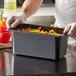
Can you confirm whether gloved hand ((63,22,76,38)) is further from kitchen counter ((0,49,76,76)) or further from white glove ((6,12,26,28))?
white glove ((6,12,26,28))

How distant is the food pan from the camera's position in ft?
5.17

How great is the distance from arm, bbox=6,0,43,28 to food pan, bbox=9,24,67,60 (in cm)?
21

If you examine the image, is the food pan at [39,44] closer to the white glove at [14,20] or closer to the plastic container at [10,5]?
the white glove at [14,20]

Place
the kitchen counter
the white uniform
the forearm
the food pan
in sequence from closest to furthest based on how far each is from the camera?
1. the kitchen counter
2. the food pan
3. the forearm
4. the white uniform

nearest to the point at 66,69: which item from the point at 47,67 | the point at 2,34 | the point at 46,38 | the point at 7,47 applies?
the point at 47,67

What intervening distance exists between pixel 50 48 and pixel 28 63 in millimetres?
170

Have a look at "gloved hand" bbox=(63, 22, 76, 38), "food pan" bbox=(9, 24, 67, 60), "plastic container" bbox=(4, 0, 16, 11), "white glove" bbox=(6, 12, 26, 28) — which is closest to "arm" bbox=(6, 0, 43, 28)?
"white glove" bbox=(6, 12, 26, 28)

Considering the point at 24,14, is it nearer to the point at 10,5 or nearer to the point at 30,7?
the point at 30,7

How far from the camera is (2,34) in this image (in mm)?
2107

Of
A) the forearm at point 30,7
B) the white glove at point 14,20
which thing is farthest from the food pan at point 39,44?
the forearm at point 30,7

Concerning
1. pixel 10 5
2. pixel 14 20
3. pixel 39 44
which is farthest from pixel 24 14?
pixel 10 5

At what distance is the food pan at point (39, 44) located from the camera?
1575mm

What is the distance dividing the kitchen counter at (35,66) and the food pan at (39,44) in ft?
0.13

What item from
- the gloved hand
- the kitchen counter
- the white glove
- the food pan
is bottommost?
the kitchen counter
